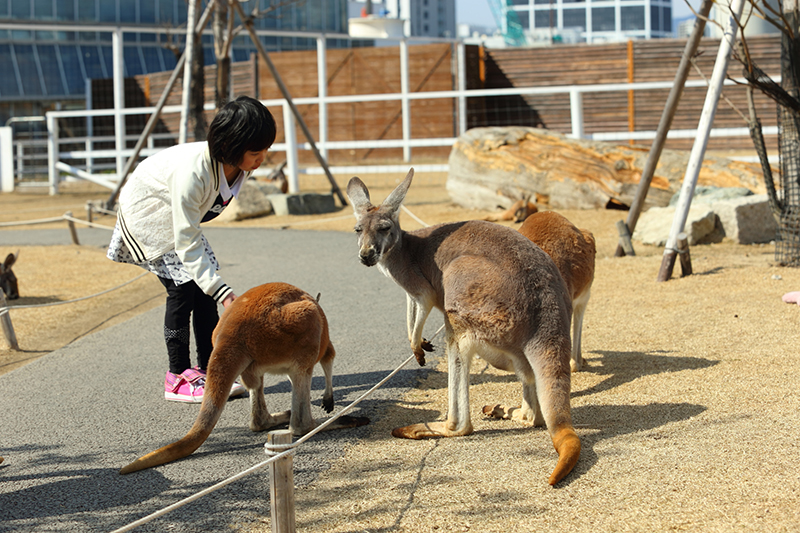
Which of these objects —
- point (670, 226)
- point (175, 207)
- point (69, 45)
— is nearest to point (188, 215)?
point (175, 207)

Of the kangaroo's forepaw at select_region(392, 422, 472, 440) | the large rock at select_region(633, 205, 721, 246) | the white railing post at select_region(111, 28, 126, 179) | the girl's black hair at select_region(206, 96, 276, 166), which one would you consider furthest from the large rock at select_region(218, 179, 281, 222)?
the kangaroo's forepaw at select_region(392, 422, 472, 440)

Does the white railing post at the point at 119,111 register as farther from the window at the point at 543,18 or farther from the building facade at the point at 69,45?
the window at the point at 543,18

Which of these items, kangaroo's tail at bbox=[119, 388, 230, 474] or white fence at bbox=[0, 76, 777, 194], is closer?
kangaroo's tail at bbox=[119, 388, 230, 474]

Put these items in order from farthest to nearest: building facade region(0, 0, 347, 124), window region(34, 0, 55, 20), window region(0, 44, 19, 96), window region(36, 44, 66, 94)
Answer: window region(36, 44, 66, 94)
window region(34, 0, 55, 20)
building facade region(0, 0, 347, 124)
window region(0, 44, 19, 96)

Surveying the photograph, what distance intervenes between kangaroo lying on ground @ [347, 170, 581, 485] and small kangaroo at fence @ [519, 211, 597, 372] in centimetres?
61

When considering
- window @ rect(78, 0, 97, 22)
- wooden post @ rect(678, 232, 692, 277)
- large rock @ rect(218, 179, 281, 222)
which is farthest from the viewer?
window @ rect(78, 0, 97, 22)

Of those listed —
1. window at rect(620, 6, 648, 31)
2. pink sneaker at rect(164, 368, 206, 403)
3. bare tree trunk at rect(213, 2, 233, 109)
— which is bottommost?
pink sneaker at rect(164, 368, 206, 403)

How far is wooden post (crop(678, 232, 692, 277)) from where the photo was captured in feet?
21.6

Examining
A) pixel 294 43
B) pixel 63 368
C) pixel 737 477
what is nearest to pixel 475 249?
pixel 737 477

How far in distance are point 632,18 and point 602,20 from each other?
5.25 metres

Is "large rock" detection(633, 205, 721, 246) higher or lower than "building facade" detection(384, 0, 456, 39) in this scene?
lower

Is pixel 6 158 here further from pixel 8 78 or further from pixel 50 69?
pixel 50 69

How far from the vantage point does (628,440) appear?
10.8ft

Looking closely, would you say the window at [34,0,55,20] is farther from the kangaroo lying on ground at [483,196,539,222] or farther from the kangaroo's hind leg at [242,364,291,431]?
the kangaroo's hind leg at [242,364,291,431]
